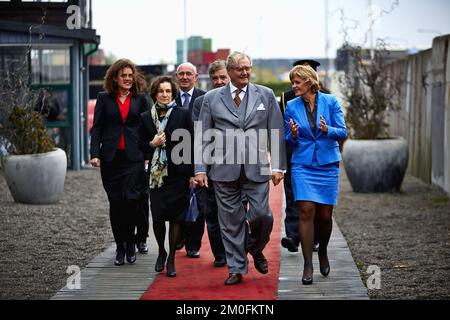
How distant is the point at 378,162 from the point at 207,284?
27.0ft

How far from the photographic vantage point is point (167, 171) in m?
9.45

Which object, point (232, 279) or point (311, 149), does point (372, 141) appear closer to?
point (311, 149)

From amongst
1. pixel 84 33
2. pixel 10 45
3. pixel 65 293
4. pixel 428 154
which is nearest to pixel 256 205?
pixel 65 293

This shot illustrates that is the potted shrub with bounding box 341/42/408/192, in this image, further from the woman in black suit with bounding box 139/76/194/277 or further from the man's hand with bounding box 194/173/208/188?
the man's hand with bounding box 194/173/208/188

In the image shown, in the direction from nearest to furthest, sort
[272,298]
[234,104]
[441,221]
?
[272,298] → [234,104] → [441,221]

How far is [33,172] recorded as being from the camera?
14.7 m

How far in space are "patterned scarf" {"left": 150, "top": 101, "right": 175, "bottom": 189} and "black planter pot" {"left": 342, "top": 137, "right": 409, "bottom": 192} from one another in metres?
7.57

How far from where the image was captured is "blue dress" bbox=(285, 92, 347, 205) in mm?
8922

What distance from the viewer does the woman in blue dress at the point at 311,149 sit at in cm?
891

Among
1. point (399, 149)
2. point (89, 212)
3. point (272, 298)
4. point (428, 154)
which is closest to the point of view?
point (272, 298)

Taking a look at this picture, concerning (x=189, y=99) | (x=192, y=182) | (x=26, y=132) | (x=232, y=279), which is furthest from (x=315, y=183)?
(x=26, y=132)

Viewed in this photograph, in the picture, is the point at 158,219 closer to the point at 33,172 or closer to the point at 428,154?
the point at 33,172

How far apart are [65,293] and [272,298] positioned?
69.9 inches

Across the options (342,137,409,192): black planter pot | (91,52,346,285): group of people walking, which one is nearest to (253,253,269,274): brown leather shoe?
(91,52,346,285): group of people walking
